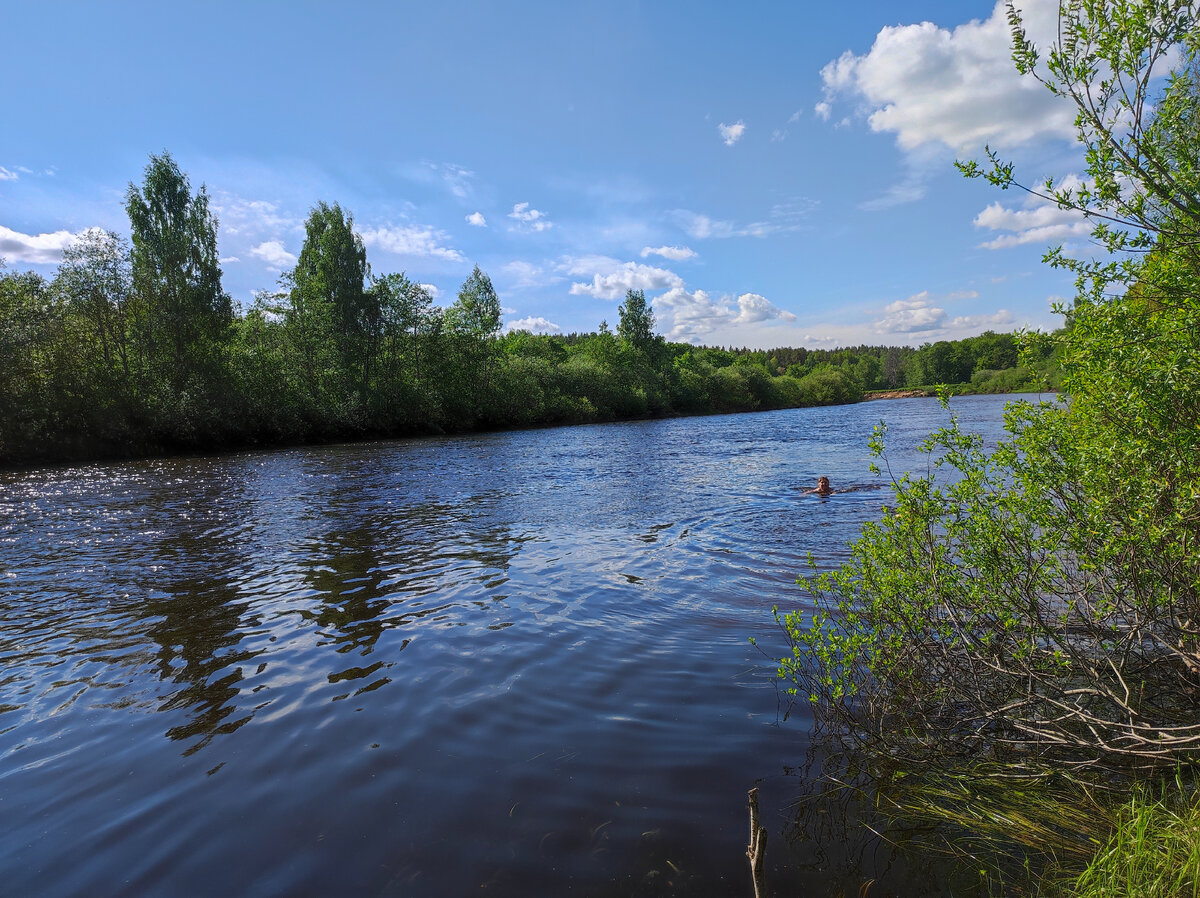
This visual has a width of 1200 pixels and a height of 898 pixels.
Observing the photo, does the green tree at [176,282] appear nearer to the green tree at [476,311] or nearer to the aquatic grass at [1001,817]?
the green tree at [476,311]

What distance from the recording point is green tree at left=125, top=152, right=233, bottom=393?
41.4 m

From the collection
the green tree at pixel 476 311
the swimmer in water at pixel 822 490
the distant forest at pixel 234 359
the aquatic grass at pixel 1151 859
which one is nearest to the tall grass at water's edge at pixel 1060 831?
the aquatic grass at pixel 1151 859

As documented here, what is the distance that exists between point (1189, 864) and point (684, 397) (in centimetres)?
9077

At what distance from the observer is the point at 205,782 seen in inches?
197

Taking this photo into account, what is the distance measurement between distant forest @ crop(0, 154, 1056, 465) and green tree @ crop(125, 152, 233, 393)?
95 millimetres

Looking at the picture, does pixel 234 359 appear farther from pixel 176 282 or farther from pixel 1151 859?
pixel 1151 859

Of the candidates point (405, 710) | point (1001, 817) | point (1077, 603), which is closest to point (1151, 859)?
point (1001, 817)

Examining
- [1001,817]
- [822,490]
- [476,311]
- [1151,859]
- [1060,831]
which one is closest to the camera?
[1151,859]

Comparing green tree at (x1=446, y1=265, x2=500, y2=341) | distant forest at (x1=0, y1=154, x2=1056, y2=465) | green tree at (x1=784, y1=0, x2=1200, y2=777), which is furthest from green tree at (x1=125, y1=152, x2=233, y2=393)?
green tree at (x1=784, y1=0, x2=1200, y2=777)

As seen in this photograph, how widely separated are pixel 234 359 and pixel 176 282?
250 inches

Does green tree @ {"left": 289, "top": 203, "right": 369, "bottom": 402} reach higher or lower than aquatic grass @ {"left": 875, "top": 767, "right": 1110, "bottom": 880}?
higher

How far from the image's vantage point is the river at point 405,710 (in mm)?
4070

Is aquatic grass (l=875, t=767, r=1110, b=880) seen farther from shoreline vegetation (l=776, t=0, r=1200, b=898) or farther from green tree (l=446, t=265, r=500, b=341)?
green tree (l=446, t=265, r=500, b=341)

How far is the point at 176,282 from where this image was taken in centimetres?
4416
